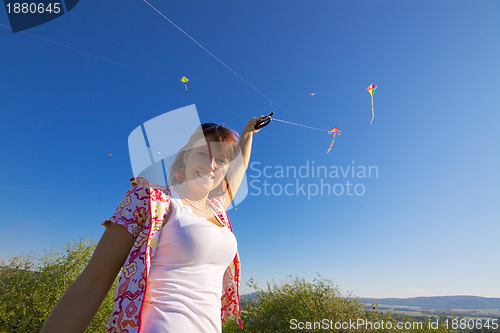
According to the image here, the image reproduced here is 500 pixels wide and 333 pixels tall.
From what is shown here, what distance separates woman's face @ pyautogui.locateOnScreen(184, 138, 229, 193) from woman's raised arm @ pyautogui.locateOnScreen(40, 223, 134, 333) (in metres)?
0.67

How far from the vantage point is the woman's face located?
182 cm

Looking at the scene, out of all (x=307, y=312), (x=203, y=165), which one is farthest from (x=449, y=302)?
(x=203, y=165)

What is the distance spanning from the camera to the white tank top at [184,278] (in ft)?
3.90

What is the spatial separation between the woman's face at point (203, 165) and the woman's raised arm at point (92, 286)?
673mm

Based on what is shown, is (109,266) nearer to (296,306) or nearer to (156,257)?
(156,257)

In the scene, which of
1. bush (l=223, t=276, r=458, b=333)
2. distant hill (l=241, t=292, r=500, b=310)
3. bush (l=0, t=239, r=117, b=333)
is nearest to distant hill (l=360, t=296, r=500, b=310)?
distant hill (l=241, t=292, r=500, b=310)

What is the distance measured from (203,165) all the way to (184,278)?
0.77 m

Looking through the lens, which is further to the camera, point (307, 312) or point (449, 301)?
point (449, 301)

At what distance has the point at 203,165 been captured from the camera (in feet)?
5.96

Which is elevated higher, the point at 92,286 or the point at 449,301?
the point at 92,286

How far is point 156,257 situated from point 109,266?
0.68 feet

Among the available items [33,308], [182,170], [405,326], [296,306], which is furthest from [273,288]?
[182,170]

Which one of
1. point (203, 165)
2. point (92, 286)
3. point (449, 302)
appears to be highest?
point (203, 165)

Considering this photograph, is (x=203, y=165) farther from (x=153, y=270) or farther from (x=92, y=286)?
(x=92, y=286)
